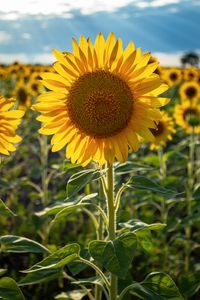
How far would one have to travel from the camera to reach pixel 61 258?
2.06m

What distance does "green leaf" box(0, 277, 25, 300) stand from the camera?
83.0 inches

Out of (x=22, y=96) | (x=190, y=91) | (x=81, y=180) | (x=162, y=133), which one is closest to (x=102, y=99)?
(x=81, y=180)

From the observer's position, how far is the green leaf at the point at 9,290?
2.11 metres

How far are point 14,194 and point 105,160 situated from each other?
345 centimetres

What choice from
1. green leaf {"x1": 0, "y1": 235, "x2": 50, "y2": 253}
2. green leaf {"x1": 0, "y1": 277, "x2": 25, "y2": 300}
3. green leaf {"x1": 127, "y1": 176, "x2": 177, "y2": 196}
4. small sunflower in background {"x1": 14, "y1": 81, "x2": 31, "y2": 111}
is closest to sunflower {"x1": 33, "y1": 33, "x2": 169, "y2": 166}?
green leaf {"x1": 127, "y1": 176, "x2": 177, "y2": 196}

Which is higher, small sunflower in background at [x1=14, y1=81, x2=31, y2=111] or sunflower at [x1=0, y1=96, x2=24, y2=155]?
small sunflower in background at [x1=14, y1=81, x2=31, y2=111]

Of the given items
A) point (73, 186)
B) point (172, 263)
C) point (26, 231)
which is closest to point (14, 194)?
point (26, 231)

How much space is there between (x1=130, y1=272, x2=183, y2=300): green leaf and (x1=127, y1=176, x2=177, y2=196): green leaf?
1.18 ft

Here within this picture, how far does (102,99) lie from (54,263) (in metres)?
0.67

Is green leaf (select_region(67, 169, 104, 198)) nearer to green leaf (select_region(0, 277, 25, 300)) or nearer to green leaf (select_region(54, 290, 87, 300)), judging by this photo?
green leaf (select_region(0, 277, 25, 300))

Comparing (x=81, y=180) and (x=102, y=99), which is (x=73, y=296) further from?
(x=102, y=99)

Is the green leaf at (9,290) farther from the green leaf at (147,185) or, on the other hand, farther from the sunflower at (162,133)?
the sunflower at (162,133)

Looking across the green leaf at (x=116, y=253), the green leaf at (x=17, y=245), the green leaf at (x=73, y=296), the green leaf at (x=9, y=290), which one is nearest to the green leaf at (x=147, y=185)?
the green leaf at (x=116, y=253)

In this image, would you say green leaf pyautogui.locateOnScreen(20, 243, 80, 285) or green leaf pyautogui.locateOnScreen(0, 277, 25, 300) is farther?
green leaf pyautogui.locateOnScreen(0, 277, 25, 300)
